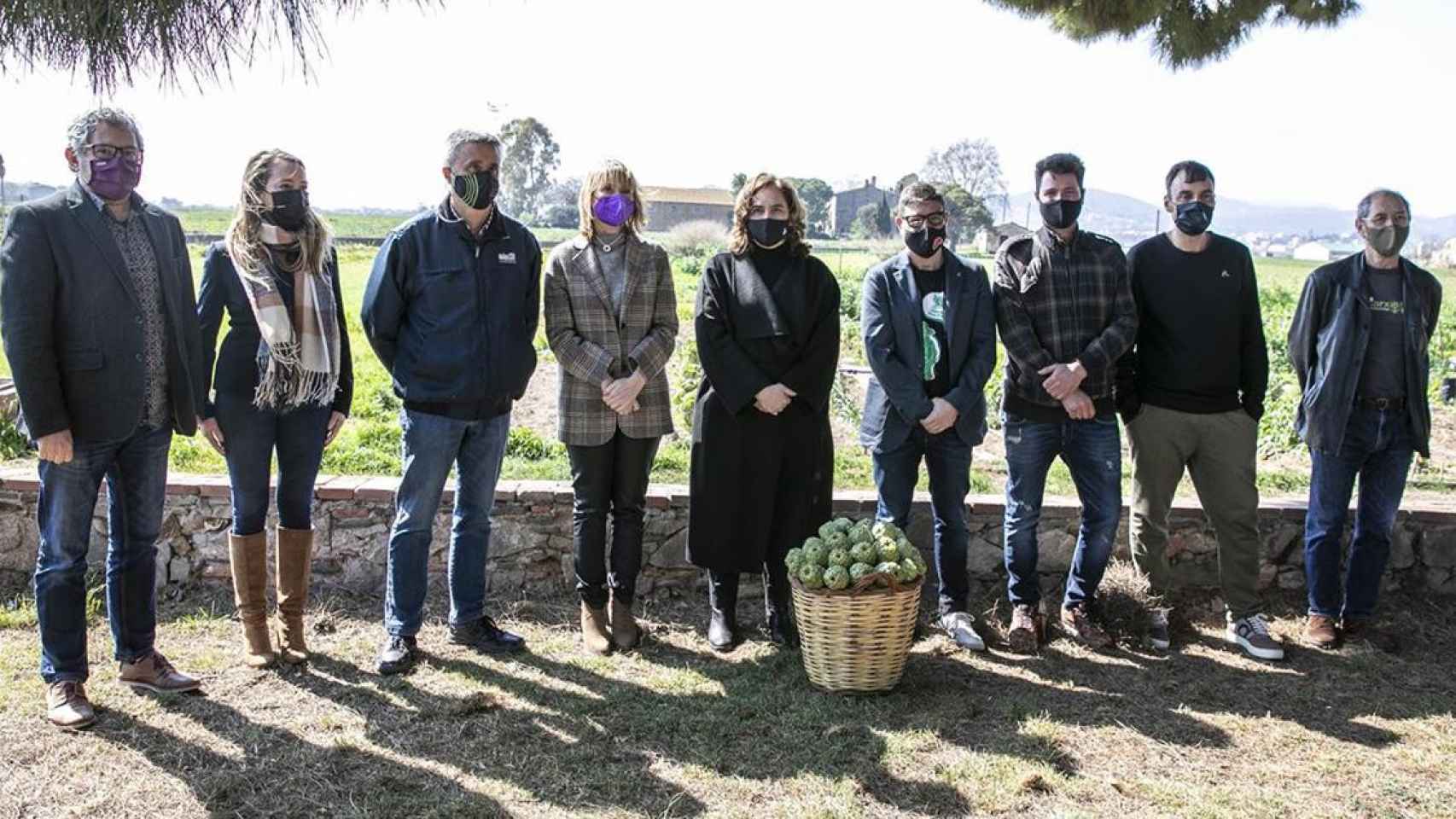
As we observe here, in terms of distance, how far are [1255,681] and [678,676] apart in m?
2.13

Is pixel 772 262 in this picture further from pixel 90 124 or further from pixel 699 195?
pixel 699 195

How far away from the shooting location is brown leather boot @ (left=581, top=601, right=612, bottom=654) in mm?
4594

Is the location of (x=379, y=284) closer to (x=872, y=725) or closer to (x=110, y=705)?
(x=110, y=705)

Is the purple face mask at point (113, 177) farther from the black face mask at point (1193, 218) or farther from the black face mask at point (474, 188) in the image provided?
the black face mask at point (1193, 218)

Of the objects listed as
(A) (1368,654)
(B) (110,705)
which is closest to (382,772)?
(B) (110,705)

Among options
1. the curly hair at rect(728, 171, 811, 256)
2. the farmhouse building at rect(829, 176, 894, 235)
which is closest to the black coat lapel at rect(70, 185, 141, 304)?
the curly hair at rect(728, 171, 811, 256)

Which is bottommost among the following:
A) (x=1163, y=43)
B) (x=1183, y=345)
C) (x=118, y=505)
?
(x=118, y=505)

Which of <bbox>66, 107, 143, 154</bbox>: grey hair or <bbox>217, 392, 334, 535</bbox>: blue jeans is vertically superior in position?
<bbox>66, 107, 143, 154</bbox>: grey hair

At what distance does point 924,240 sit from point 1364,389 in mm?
1858

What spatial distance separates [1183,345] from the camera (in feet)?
15.1

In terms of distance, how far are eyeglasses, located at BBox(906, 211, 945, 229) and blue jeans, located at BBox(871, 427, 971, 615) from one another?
2.54 ft

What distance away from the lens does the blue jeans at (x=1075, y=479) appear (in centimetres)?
459

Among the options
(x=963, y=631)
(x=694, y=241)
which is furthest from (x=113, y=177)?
(x=694, y=241)

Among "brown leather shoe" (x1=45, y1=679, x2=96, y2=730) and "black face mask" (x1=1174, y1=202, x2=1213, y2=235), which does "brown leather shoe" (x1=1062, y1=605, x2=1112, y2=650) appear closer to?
"black face mask" (x1=1174, y1=202, x2=1213, y2=235)
